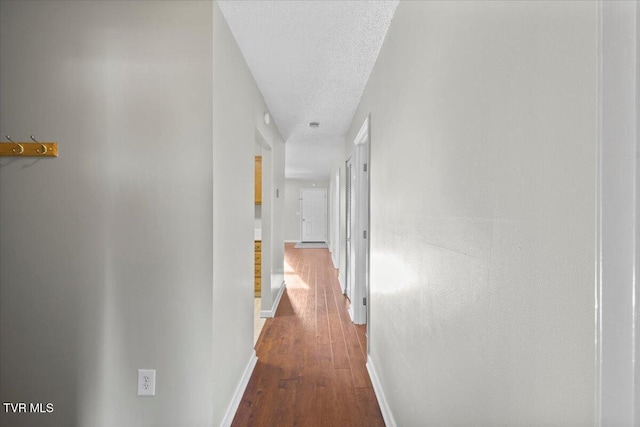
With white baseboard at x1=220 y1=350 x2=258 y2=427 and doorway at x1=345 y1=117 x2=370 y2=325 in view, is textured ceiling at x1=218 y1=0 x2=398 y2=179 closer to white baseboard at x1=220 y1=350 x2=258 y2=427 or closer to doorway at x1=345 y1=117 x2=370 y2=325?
doorway at x1=345 y1=117 x2=370 y2=325

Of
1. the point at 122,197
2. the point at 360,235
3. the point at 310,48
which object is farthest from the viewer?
the point at 360,235

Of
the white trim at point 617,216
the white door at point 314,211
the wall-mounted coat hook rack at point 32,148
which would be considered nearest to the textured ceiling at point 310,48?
the wall-mounted coat hook rack at point 32,148

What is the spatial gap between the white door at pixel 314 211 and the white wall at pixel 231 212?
338 inches

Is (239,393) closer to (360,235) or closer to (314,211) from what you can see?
(360,235)

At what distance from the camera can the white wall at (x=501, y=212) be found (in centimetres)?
50

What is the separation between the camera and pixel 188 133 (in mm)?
1533

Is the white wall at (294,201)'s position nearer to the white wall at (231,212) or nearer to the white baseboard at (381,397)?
the white wall at (231,212)

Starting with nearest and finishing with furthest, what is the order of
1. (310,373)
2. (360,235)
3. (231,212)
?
1. (231,212)
2. (310,373)
3. (360,235)

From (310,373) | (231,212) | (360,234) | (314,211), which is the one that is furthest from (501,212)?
(314,211)

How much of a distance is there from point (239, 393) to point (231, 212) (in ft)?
3.97

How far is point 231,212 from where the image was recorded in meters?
1.89

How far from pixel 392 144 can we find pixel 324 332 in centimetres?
222

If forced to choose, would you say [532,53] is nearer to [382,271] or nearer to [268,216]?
[382,271]

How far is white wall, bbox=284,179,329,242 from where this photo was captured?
11.3 m
